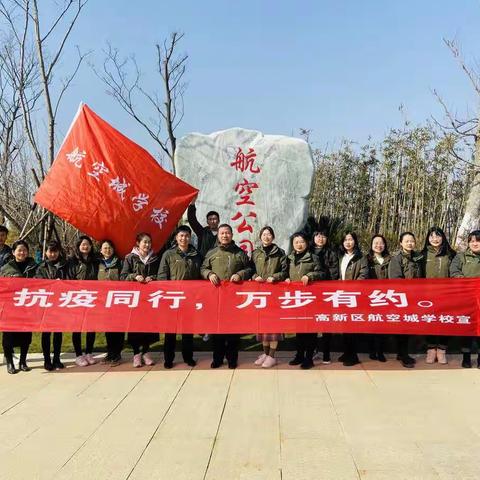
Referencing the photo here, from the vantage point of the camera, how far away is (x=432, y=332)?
13.9 ft

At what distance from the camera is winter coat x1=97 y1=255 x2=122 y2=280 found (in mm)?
4531

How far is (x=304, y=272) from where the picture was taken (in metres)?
4.34

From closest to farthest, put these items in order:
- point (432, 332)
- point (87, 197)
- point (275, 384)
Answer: point (275, 384)
point (432, 332)
point (87, 197)

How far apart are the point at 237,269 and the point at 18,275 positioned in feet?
6.97

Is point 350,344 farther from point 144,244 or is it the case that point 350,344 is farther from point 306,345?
point 144,244

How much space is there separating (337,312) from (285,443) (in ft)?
5.85

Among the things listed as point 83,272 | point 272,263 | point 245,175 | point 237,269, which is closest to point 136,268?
point 83,272

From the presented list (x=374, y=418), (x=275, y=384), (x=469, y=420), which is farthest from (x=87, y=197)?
(x=469, y=420)

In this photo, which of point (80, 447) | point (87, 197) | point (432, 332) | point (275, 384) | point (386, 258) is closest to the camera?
point (80, 447)

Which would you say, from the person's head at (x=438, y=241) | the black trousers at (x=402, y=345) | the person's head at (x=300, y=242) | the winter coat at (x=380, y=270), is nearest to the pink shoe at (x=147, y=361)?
the person's head at (x=300, y=242)

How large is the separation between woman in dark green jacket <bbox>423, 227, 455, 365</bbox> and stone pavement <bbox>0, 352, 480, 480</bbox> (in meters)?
0.20

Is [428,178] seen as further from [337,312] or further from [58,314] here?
[58,314]

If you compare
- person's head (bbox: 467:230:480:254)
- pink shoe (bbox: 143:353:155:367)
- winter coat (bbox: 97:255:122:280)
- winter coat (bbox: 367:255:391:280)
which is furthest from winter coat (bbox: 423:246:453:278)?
winter coat (bbox: 97:255:122:280)

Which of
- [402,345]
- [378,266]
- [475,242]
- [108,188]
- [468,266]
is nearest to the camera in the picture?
[475,242]
